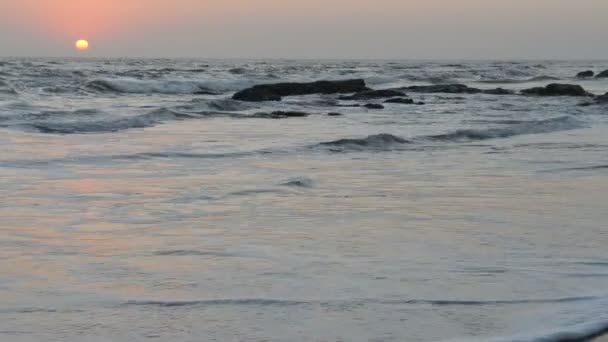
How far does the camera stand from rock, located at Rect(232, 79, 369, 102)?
2708 cm

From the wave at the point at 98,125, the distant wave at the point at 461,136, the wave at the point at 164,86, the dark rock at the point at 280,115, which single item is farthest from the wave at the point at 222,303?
the wave at the point at 164,86

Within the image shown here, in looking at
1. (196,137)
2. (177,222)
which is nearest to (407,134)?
(196,137)

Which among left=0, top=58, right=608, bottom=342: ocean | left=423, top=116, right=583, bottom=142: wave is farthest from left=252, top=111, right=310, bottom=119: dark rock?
left=0, top=58, right=608, bottom=342: ocean

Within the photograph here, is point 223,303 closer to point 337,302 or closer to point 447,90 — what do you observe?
point 337,302

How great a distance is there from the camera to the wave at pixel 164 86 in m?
32.5

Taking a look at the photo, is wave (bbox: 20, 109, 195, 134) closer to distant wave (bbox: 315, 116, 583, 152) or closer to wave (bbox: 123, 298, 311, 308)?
distant wave (bbox: 315, 116, 583, 152)

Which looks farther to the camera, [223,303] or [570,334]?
[223,303]

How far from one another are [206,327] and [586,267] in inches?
90.9

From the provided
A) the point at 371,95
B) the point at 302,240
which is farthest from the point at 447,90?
the point at 302,240

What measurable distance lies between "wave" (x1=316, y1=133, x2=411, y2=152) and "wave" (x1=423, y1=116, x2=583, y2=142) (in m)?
0.90

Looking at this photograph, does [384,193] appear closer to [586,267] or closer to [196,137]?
[586,267]

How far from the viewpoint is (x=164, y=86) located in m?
36.7

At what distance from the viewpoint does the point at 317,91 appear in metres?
31.4

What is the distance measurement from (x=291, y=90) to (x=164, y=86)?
330 inches
